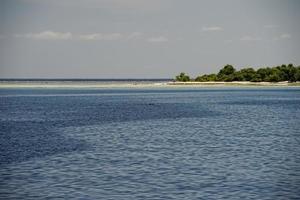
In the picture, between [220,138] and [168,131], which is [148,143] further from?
[168,131]

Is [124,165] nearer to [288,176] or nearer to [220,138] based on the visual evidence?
[288,176]

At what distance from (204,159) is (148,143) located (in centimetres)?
1081

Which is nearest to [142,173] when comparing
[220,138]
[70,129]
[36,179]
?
[36,179]

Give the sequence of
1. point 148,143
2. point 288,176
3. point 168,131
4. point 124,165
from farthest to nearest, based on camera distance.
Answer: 1. point 168,131
2. point 148,143
3. point 124,165
4. point 288,176

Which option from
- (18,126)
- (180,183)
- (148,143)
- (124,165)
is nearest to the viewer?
(180,183)

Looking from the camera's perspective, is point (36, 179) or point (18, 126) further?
point (18, 126)

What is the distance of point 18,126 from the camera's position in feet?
219

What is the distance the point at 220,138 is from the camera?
2002 inches

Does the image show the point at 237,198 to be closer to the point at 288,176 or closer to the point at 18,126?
the point at 288,176

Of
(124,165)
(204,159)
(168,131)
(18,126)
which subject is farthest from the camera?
(18,126)

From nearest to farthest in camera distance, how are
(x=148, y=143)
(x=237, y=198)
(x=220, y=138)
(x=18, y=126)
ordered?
(x=237, y=198), (x=148, y=143), (x=220, y=138), (x=18, y=126)

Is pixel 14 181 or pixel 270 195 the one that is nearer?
pixel 270 195

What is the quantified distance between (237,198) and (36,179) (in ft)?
38.7

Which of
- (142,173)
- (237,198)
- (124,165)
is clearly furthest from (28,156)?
(237,198)
